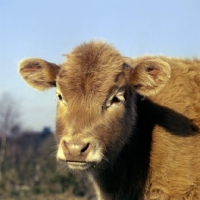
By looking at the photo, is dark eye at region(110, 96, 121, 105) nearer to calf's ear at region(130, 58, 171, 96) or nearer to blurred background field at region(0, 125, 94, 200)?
calf's ear at region(130, 58, 171, 96)

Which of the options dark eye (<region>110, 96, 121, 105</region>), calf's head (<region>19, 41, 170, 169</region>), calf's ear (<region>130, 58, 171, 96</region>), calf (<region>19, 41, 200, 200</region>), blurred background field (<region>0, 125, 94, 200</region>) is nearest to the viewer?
calf's head (<region>19, 41, 170, 169</region>)

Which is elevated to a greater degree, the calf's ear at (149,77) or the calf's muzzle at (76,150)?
the calf's ear at (149,77)

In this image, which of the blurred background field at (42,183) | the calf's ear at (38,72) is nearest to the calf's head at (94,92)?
the calf's ear at (38,72)

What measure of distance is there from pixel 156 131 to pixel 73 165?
2.06m

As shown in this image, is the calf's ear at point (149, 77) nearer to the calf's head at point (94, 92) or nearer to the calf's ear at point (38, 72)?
the calf's head at point (94, 92)

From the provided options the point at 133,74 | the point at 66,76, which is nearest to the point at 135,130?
the point at 133,74

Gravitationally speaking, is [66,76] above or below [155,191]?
above

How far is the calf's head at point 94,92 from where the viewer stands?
27.6 feet

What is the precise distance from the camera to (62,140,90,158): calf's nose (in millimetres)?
8141

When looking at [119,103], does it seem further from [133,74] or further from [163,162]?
[163,162]

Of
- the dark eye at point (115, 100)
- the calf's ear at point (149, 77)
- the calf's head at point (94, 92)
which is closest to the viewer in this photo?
the calf's head at point (94, 92)

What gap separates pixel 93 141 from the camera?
8445 millimetres

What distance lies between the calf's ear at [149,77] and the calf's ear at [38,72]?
53.4 inches

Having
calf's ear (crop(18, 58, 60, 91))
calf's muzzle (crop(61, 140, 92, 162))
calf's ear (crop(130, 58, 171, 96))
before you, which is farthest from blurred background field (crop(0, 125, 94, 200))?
calf's muzzle (crop(61, 140, 92, 162))
